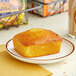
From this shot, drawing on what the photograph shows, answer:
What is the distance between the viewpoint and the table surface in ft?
1.69

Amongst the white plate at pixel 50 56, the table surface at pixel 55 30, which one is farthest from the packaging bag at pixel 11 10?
the white plate at pixel 50 56

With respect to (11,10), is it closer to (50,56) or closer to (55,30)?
(55,30)

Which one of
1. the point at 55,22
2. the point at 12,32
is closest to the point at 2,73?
the point at 12,32

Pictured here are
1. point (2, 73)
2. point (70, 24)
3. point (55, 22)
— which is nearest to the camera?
point (2, 73)

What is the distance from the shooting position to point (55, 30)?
804 millimetres

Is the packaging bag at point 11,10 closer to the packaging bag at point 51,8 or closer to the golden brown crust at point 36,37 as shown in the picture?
the packaging bag at point 51,8

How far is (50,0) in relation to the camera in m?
0.90

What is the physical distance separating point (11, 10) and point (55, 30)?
181 mm

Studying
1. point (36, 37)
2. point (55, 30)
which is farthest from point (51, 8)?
point (36, 37)

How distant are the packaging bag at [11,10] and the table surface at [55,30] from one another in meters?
0.03

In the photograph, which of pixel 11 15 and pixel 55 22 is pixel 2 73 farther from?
pixel 55 22

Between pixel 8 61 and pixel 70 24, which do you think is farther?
pixel 70 24

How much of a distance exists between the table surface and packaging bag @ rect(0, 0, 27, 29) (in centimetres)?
3

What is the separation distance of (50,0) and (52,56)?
1.38 ft
